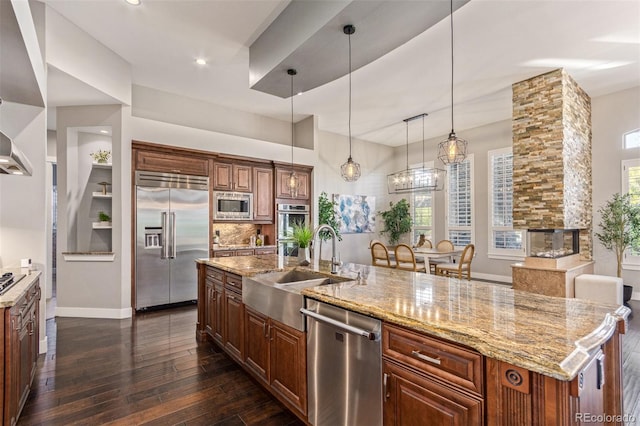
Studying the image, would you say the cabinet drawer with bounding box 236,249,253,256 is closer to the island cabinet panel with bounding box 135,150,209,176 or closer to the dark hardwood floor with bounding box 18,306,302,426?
the island cabinet panel with bounding box 135,150,209,176

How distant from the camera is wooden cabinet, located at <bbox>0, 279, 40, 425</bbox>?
74.3 inches

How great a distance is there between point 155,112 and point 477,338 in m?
5.86

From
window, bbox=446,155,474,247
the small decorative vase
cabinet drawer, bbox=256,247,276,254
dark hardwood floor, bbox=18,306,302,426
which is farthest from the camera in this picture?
window, bbox=446,155,474,247

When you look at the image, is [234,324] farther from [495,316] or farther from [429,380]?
[495,316]

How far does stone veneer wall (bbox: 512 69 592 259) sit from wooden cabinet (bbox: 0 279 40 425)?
5986 mm

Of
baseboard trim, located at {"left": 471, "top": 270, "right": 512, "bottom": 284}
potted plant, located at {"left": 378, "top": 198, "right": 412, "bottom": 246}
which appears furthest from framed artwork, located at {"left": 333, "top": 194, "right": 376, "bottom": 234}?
baseboard trim, located at {"left": 471, "top": 270, "right": 512, "bottom": 284}

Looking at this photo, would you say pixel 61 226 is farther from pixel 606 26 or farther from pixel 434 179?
pixel 606 26

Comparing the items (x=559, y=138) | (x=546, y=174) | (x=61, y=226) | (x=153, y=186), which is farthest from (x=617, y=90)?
(x=61, y=226)

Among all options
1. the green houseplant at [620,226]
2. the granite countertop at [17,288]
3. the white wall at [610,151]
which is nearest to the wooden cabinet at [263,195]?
the granite countertop at [17,288]

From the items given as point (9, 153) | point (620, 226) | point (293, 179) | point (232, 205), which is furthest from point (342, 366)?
point (620, 226)

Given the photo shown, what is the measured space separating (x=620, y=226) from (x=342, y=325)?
5.82m

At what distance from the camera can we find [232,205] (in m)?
5.79

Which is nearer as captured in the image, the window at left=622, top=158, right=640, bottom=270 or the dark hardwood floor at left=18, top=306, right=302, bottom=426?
the dark hardwood floor at left=18, top=306, right=302, bottom=426

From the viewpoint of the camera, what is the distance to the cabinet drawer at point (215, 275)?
3.18 m
